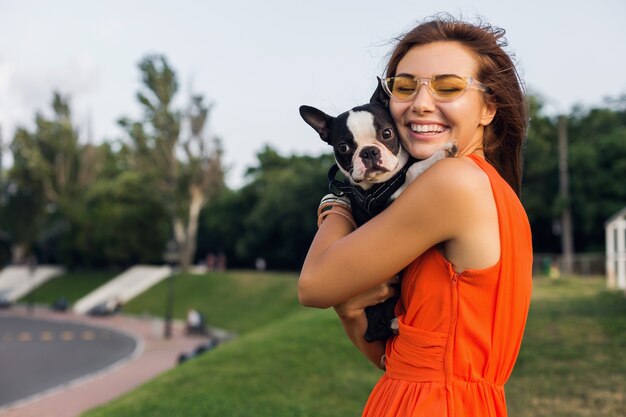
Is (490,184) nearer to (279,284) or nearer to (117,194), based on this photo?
(279,284)

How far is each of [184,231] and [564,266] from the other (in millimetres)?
22438

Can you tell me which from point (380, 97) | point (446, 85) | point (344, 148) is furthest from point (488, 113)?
point (344, 148)

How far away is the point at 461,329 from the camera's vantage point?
1.81 meters

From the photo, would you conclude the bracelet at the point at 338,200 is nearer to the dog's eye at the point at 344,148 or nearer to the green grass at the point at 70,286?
the dog's eye at the point at 344,148

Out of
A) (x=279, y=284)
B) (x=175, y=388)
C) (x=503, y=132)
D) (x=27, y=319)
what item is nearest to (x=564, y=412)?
(x=175, y=388)

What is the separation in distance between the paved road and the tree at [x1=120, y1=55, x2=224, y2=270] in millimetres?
10272

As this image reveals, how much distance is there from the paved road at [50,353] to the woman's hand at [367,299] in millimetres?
14253

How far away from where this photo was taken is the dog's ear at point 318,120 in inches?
94.3

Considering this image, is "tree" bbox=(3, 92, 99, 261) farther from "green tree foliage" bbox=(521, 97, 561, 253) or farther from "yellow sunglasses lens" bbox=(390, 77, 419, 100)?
"yellow sunglasses lens" bbox=(390, 77, 419, 100)

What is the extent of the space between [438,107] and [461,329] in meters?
0.64

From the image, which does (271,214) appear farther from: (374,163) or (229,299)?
(374,163)

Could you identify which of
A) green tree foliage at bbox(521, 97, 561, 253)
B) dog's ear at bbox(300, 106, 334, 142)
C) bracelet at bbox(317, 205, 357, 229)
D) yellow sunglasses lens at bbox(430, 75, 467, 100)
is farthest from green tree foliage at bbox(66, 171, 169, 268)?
yellow sunglasses lens at bbox(430, 75, 467, 100)

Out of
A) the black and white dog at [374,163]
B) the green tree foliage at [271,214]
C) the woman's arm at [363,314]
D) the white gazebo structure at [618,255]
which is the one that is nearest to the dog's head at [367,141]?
the black and white dog at [374,163]

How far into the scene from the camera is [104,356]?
21.6m
